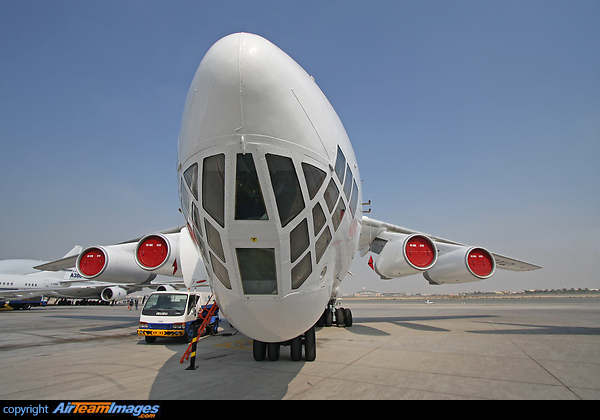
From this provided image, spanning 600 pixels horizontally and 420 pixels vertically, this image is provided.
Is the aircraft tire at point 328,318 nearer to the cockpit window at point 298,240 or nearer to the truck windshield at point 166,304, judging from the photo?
the truck windshield at point 166,304

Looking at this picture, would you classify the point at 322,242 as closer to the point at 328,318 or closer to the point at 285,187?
the point at 285,187

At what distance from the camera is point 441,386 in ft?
15.7

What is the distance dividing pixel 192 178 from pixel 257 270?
1.03m

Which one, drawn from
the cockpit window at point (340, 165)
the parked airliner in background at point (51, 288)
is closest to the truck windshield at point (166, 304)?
the cockpit window at point (340, 165)

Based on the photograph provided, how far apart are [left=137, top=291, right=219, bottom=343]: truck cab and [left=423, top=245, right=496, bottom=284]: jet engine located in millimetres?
7301

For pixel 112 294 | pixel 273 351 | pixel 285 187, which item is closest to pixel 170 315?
pixel 273 351

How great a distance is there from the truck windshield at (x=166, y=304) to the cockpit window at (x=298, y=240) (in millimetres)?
7772

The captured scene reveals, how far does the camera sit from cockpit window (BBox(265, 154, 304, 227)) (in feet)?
8.93

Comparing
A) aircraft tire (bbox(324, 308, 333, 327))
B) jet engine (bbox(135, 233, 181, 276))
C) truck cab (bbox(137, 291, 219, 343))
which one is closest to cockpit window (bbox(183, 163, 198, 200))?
jet engine (bbox(135, 233, 181, 276))

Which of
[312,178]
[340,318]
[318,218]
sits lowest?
[340,318]

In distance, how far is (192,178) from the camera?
293 centimetres

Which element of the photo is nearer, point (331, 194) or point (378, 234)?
point (331, 194)
